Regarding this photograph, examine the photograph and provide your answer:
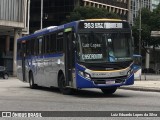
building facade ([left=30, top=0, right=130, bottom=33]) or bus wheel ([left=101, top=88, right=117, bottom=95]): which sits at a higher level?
building facade ([left=30, top=0, right=130, bottom=33])

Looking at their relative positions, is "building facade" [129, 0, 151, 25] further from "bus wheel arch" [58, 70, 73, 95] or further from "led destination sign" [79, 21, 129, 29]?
"led destination sign" [79, 21, 129, 29]

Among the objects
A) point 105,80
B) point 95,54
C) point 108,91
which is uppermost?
point 95,54

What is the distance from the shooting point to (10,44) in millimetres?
79438

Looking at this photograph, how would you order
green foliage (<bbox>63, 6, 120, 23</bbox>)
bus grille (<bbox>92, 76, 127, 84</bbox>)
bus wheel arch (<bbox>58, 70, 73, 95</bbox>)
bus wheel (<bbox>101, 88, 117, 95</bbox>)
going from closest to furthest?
bus grille (<bbox>92, 76, 127, 84</bbox>)
bus wheel arch (<bbox>58, 70, 73, 95</bbox>)
bus wheel (<bbox>101, 88, 117, 95</bbox>)
green foliage (<bbox>63, 6, 120, 23</bbox>)

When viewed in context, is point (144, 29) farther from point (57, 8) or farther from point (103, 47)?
point (103, 47)

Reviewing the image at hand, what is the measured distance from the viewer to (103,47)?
64.7 ft

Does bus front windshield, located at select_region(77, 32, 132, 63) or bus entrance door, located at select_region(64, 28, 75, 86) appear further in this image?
bus entrance door, located at select_region(64, 28, 75, 86)

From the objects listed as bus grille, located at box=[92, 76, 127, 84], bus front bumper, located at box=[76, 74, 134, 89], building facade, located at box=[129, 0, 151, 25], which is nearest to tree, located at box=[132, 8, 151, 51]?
building facade, located at box=[129, 0, 151, 25]

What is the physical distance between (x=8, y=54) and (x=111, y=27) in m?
46.1

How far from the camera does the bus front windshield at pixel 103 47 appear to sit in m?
19.6

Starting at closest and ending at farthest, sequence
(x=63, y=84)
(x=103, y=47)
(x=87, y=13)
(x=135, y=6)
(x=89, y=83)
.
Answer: (x=89, y=83)
(x=103, y=47)
(x=63, y=84)
(x=87, y=13)
(x=135, y=6)

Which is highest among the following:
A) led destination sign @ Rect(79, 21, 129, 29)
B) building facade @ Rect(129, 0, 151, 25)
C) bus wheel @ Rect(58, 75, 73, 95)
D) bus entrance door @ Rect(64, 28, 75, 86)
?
building facade @ Rect(129, 0, 151, 25)

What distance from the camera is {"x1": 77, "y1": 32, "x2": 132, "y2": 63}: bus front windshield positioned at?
1961 centimetres

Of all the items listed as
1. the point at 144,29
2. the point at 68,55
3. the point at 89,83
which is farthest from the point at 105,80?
the point at 144,29
